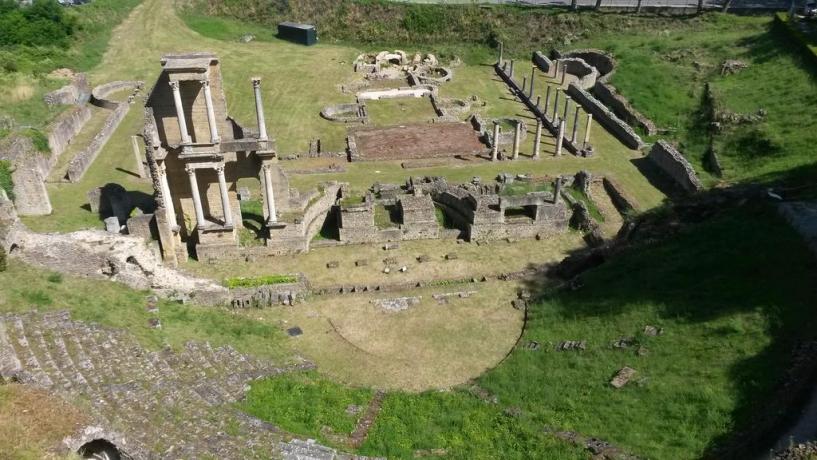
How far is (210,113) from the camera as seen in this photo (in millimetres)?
25500

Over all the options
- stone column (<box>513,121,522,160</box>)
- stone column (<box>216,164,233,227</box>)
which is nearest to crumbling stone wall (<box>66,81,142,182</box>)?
stone column (<box>216,164,233,227</box>)

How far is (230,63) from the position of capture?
55.6 meters

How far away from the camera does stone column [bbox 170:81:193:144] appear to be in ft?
80.6

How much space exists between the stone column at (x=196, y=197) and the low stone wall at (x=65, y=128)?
50.6ft

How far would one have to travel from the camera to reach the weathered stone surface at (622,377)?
17953 mm

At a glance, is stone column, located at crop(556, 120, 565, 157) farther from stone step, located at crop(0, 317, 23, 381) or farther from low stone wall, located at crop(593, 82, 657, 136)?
stone step, located at crop(0, 317, 23, 381)

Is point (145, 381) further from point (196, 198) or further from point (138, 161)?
point (138, 161)

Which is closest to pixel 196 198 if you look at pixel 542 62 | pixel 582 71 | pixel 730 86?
pixel 730 86

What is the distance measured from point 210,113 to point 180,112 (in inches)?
49.0

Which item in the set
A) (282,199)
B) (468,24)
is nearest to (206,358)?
(282,199)

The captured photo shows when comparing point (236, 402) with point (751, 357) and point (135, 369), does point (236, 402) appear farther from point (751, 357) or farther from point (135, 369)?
point (751, 357)

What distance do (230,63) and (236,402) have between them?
45.6m

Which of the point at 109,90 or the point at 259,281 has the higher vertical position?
the point at 109,90

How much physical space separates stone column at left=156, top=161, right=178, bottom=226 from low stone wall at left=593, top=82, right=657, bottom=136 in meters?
32.0
